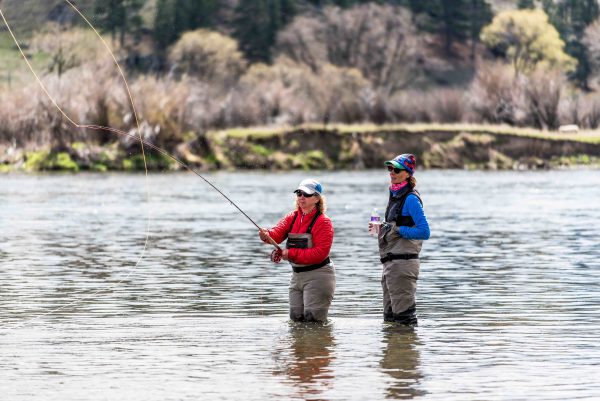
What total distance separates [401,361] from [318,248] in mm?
1937

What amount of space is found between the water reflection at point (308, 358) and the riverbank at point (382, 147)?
191ft

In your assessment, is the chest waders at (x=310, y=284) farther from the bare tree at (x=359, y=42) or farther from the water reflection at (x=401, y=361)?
the bare tree at (x=359, y=42)

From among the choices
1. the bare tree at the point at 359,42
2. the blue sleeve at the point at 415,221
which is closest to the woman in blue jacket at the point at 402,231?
the blue sleeve at the point at 415,221

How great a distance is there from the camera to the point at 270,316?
53.7 feet

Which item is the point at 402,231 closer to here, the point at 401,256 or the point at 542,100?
the point at 401,256

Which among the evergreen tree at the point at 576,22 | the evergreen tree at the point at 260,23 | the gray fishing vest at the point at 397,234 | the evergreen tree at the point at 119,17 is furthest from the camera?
the evergreen tree at the point at 576,22

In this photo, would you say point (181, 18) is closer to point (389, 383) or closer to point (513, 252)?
point (513, 252)

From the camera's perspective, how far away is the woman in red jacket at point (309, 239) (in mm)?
14414

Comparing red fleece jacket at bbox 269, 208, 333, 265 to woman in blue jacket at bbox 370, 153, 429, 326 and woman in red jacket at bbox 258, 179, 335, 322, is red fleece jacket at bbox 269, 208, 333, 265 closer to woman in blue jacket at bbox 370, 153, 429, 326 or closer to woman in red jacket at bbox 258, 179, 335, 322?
woman in red jacket at bbox 258, 179, 335, 322

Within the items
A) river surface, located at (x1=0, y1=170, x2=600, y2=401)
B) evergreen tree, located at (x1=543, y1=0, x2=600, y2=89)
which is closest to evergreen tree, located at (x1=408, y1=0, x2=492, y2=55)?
evergreen tree, located at (x1=543, y1=0, x2=600, y2=89)

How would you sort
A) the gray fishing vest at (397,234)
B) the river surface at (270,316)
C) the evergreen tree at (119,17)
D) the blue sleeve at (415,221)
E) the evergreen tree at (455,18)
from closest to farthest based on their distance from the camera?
the river surface at (270,316) → the blue sleeve at (415,221) → the gray fishing vest at (397,234) → the evergreen tree at (119,17) → the evergreen tree at (455,18)

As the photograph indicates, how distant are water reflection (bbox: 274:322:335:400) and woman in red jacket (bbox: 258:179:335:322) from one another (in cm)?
44

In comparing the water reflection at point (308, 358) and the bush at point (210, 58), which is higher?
the bush at point (210, 58)

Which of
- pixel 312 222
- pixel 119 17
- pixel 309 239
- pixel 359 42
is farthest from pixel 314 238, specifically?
pixel 119 17
